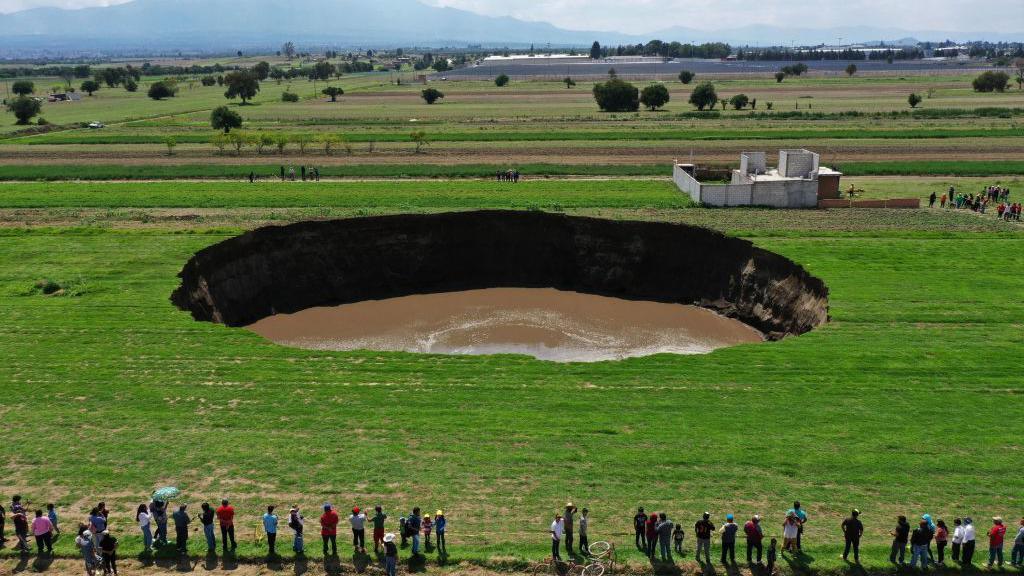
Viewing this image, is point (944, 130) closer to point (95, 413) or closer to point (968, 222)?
point (968, 222)

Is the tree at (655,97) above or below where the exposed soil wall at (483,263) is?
above

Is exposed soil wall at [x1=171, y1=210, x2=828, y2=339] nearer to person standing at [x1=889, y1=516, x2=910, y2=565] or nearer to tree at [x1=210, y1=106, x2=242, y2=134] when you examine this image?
person standing at [x1=889, y1=516, x2=910, y2=565]

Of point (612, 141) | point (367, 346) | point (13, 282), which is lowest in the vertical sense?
point (367, 346)

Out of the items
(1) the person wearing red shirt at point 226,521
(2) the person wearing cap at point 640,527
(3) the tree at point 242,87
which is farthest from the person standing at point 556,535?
(3) the tree at point 242,87

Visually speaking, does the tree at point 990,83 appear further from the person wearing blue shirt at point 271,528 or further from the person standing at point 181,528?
the person standing at point 181,528

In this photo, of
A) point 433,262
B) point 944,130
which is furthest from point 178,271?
point 944,130
